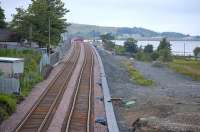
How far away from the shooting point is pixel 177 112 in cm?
3219

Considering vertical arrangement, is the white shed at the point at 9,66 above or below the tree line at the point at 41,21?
below

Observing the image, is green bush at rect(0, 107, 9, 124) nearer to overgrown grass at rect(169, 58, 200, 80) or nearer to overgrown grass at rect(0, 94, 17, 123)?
overgrown grass at rect(0, 94, 17, 123)

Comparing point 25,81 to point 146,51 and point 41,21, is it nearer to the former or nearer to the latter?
point 41,21

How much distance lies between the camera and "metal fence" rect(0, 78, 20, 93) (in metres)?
34.8

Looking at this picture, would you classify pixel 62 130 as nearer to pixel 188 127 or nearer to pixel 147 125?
pixel 147 125

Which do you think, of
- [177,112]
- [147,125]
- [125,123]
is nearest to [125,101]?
[177,112]

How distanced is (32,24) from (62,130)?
4996 centimetres

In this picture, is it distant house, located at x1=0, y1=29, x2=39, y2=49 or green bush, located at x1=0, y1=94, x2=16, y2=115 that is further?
distant house, located at x1=0, y1=29, x2=39, y2=49

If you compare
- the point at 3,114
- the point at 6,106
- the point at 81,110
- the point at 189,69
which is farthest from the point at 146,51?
the point at 3,114

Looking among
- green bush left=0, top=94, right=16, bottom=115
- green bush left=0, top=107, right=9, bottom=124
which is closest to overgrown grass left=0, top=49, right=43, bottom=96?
green bush left=0, top=94, right=16, bottom=115

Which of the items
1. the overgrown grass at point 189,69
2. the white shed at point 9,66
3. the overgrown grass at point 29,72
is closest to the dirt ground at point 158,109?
the overgrown grass at point 29,72

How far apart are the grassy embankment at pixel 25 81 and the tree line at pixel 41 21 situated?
799 cm

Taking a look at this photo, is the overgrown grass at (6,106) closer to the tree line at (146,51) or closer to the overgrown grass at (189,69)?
the overgrown grass at (189,69)

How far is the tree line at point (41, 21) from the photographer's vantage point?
72.0 meters
